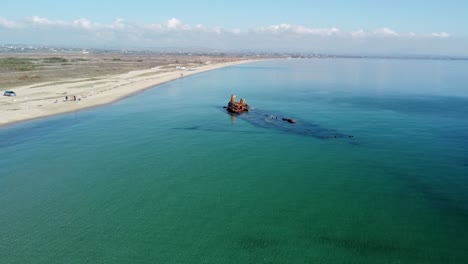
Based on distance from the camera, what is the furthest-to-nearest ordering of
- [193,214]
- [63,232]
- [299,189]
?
[299,189] → [193,214] → [63,232]

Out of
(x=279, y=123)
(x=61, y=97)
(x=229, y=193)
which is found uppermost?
(x=61, y=97)

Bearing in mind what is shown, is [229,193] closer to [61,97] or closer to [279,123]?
[279,123]

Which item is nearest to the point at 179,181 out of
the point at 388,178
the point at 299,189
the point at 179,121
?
the point at 299,189

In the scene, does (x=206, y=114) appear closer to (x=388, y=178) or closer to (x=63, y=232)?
(x=388, y=178)

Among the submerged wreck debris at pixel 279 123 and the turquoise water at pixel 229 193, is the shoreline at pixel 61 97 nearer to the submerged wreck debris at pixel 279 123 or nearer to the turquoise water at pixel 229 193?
the turquoise water at pixel 229 193

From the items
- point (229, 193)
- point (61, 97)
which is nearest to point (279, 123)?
point (229, 193)

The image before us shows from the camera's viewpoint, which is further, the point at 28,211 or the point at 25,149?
the point at 25,149
